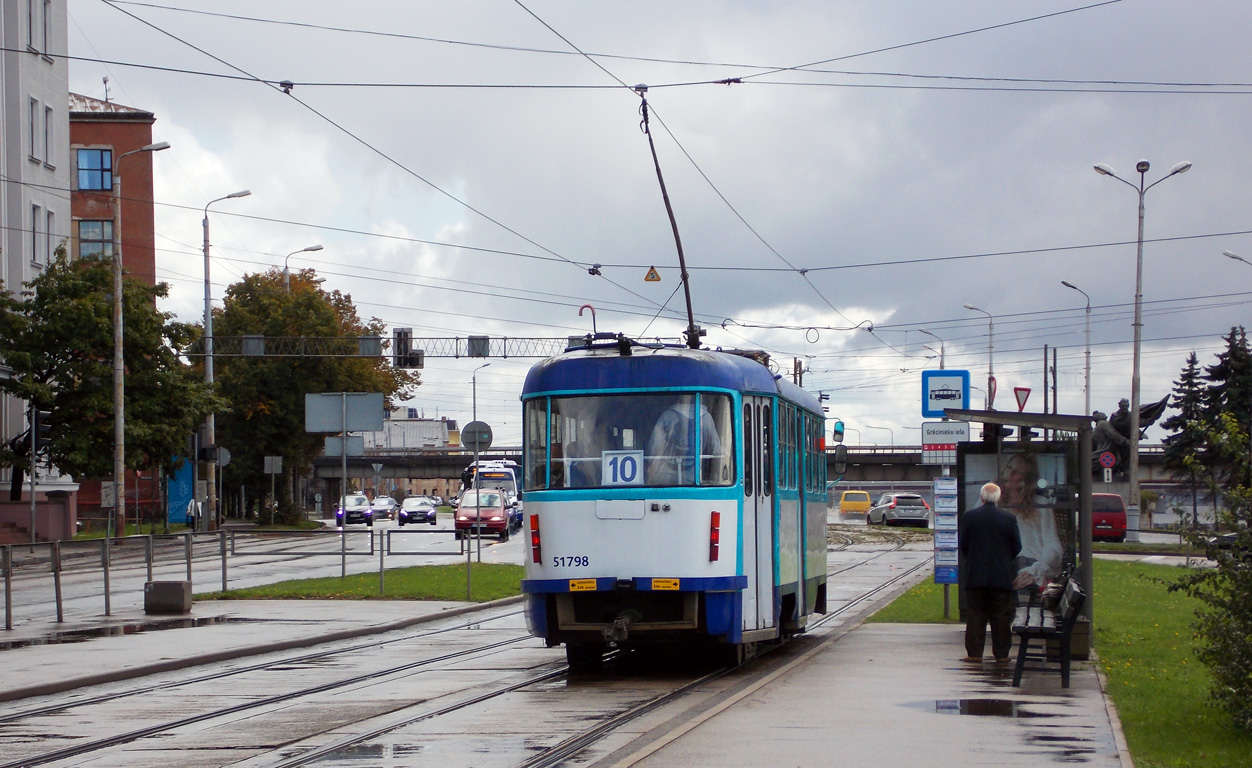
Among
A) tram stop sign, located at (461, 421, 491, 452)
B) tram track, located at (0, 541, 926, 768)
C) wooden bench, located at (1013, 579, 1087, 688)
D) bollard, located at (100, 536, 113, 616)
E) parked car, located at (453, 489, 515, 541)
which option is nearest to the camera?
tram track, located at (0, 541, 926, 768)

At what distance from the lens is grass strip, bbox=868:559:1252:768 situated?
9312 mm

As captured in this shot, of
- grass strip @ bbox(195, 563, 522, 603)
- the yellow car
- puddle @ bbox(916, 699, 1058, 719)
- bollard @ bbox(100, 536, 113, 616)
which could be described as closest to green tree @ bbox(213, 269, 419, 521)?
the yellow car

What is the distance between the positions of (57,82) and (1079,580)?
4657 centimetres

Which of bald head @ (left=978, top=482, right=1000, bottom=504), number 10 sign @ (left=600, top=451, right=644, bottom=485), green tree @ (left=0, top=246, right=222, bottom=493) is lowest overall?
bald head @ (left=978, top=482, right=1000, bottom=504)

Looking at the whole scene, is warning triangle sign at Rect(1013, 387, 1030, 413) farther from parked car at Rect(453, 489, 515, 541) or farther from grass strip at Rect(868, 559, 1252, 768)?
parked car at Rect(453, 489, 515, 541)

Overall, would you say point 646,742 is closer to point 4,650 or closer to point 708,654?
point 708,654

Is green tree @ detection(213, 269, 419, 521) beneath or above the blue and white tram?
above

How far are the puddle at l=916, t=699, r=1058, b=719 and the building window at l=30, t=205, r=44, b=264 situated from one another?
4606 cm

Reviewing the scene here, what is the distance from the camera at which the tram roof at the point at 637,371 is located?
13969 millimetres

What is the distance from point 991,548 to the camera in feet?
46.5

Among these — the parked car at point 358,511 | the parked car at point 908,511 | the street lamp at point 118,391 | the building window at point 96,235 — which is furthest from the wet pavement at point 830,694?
the building window at point 96,235

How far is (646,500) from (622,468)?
0.41 meters

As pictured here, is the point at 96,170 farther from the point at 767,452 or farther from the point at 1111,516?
the point at 767,452

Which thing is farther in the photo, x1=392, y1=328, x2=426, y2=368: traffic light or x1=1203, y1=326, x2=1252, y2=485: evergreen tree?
x1=1203, y1=326, x2=1252, y2=485: evergreen tree
